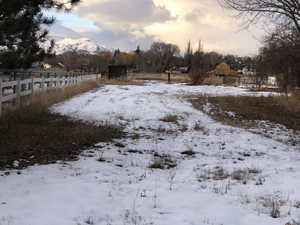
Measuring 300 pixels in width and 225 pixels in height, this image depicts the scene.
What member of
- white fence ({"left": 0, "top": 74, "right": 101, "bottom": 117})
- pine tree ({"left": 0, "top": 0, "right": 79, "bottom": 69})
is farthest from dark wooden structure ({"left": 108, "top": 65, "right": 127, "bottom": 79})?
pine tree ({"left": 0, "top": 0, "right": 79, "bottom": 69})

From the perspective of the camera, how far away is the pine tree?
6.72 m

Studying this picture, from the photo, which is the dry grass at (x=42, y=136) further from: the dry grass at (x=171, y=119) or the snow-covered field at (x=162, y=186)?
the dry grass at (x=171, y=119)

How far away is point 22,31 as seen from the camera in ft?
24.9

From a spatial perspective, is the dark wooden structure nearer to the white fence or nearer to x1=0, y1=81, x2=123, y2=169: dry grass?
the white fence

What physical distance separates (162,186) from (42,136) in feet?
11.5

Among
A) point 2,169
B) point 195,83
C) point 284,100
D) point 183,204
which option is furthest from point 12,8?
point 195,83

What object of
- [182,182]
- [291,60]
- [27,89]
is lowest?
[182,182]

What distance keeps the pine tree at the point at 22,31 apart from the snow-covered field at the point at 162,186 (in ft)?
10.7

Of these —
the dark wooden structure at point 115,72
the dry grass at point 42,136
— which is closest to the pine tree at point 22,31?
the dry grass at point 42,136

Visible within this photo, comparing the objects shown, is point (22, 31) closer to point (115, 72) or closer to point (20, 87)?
point (20, 87)

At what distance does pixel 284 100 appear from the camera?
17016mm

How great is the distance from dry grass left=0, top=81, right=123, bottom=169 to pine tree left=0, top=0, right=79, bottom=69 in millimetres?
1511

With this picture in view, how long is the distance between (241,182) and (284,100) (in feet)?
45.0

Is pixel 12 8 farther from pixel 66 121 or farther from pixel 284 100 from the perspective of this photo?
pixel 284 100
